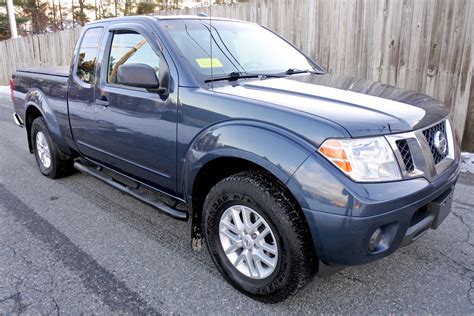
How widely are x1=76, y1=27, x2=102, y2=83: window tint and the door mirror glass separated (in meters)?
1.06

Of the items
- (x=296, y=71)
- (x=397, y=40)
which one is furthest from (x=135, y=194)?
(x=397, y=40)

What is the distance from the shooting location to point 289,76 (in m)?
3.17

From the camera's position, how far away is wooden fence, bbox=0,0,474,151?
16.3 ft

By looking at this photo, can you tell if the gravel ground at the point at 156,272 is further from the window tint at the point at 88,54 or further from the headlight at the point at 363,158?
the window tint at the point at 88,54

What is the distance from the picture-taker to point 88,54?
391 cm

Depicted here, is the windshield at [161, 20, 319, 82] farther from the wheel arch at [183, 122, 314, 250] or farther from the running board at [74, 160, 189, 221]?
the running board at [74, 160, 189, 221]

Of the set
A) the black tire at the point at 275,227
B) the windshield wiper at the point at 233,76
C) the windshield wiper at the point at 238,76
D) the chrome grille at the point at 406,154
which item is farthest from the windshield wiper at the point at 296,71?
the chrome grille at the point at 406,154

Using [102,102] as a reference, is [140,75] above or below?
above

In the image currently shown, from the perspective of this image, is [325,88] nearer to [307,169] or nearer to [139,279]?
[307,169]

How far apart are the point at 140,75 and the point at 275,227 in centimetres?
143

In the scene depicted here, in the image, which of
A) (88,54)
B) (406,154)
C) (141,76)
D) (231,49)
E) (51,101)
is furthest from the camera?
(51,101)

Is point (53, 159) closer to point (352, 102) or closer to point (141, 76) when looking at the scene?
point (141, 76)

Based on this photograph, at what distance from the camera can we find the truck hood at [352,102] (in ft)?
6.97

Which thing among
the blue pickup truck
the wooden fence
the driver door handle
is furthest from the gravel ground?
the wooden fence
